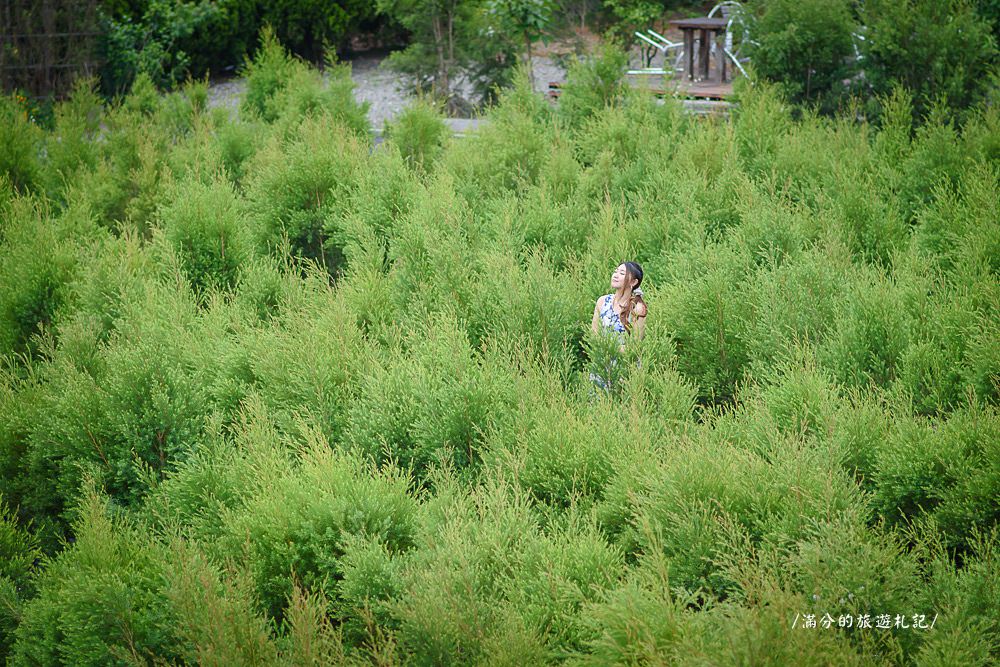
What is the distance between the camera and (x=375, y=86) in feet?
72.8

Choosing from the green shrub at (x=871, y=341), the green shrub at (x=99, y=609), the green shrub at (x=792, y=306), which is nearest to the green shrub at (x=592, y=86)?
the green shrub at (x=792, y=306)

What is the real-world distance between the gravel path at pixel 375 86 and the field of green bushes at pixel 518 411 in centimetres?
862

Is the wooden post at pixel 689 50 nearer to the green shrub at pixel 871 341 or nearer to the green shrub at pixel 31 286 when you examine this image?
the green shrub at pixel 871 341

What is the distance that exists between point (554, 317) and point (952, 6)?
→ 7755 mm

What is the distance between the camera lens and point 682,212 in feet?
32.8

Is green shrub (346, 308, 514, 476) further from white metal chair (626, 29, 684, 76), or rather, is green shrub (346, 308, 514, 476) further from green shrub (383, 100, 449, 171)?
white metal chair (626, 29, 684, 76)

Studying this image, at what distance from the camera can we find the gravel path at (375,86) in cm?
2050

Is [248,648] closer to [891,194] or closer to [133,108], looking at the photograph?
[891,194]

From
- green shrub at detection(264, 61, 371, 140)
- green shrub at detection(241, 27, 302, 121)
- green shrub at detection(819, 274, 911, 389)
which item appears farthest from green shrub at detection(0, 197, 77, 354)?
green shrub at detection(241, 27, 302, 121)

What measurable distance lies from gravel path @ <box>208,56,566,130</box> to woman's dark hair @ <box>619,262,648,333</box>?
518 inches

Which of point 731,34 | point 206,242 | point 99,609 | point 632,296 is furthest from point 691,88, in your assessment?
point 99,609

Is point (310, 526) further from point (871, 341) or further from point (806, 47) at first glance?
point (806, 47)

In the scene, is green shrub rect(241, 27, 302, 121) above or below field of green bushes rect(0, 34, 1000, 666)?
above

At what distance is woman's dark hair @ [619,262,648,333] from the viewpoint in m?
7.00
